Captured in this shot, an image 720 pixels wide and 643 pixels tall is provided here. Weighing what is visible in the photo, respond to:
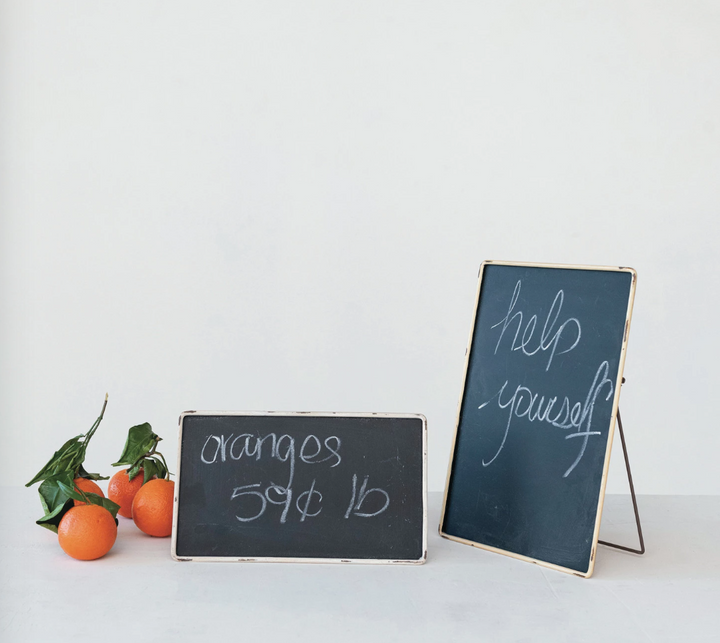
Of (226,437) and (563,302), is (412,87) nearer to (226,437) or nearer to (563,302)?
(563,302)

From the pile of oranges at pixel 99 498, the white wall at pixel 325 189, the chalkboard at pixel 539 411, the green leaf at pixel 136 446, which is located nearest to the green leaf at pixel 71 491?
the pile of oranges at pixel 99 498

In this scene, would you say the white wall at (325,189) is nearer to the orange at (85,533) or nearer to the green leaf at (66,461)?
the green leaf at (66,461)

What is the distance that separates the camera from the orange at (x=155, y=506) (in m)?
1.16

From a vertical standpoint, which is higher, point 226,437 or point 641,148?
point 641,148

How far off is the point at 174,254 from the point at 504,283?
124 centimetres

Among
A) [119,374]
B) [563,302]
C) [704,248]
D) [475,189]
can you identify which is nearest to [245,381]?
[119,374]

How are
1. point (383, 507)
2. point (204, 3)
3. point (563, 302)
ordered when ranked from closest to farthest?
1. point (383, 507)
2. point (563, 302)
3. point (204, 3)

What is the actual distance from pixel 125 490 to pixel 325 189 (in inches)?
46.8

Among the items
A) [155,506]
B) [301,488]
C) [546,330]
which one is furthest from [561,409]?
[155,506]

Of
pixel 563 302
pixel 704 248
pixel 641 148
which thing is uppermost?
pixel 641 148

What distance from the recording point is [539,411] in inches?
47.0

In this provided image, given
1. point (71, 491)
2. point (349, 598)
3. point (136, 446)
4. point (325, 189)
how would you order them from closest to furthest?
point (349, 598) < point (71, 491) < point (136, 446) < point (325, 189)

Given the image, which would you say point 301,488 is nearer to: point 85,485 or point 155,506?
point 155,506

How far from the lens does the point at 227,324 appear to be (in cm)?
224
